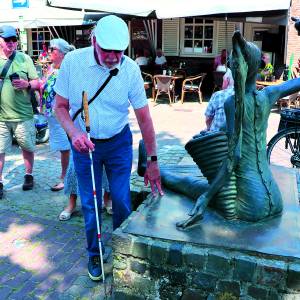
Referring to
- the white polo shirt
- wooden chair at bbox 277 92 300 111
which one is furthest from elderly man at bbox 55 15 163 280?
wooden chair at bbox 277 92 300 111

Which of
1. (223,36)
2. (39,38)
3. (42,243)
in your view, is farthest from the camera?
(39,38)

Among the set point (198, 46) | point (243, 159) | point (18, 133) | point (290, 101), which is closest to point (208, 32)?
point (198, 46)

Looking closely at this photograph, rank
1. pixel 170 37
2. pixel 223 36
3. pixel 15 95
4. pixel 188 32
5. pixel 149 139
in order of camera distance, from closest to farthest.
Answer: pixel 149 139, pixel 15 95, pixel 223 36, pixel 188 32, pixel 170 37

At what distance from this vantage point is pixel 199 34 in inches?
640

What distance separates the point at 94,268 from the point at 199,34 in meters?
13.9

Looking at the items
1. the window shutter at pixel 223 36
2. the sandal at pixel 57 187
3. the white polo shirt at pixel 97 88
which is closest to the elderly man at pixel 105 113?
the white polo shirt at pixel 97 88

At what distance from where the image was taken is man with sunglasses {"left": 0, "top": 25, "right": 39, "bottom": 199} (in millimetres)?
5277

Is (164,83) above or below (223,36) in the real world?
below

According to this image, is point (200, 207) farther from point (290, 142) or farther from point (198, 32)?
point (198, 32)

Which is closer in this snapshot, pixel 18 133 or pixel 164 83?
pixel 18 133

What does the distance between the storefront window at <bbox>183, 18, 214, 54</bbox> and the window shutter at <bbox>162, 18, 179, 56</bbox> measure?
14.8 inches

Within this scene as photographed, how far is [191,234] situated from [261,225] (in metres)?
0.53

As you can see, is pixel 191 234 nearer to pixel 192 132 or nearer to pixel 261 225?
pixel 261 225

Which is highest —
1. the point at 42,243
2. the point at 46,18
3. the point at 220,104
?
the point at 46,18
